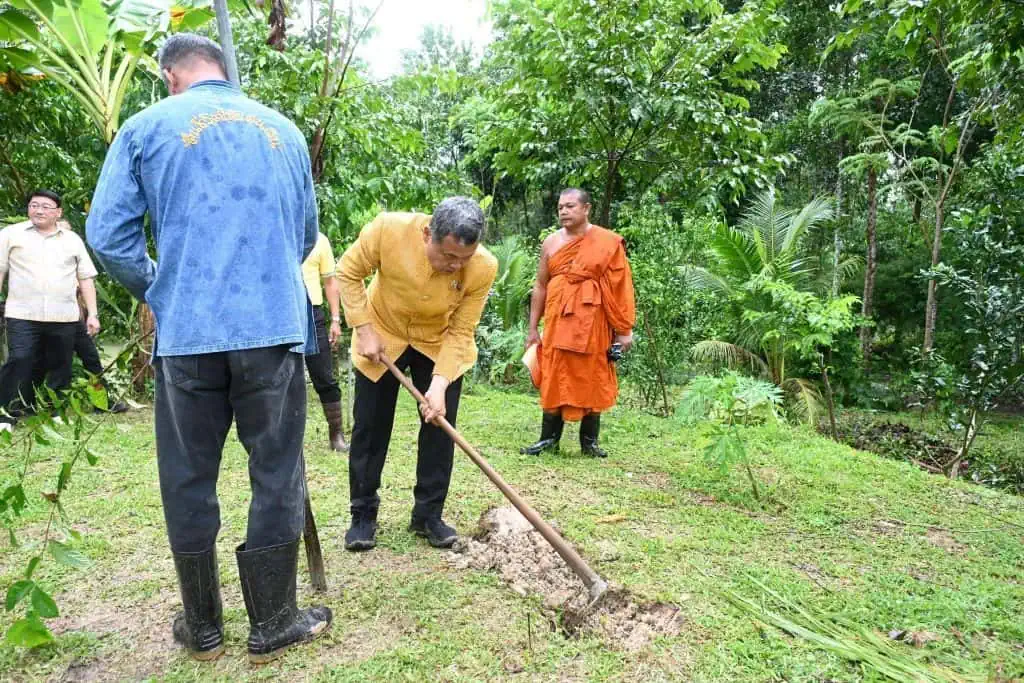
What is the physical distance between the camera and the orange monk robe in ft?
16.0

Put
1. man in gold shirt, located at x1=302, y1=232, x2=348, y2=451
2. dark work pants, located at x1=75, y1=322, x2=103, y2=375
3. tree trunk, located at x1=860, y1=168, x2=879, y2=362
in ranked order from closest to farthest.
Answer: man in gold shirt, located at x1=302, y1=232, x2=348, y2=451 → dark work pants, located at x1=75, y1=322, x2=103, y2=375 → tree trunk, located at x1=860, y1=168, x2=879, y2=362

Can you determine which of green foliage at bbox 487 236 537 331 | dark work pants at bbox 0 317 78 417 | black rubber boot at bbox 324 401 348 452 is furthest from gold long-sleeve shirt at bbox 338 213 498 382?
green foliage at bbox 487 236 537 331

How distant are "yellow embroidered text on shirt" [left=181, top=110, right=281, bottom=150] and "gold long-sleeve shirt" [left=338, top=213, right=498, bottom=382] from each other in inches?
31.6

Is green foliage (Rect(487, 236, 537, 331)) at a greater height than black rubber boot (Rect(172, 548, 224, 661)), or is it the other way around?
green foliage (Rect(487, 236, 537, 331))

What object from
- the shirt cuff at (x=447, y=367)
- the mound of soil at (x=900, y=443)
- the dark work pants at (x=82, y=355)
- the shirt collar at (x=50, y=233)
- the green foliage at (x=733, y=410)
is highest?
the shirt collar at (x=50, y=233)

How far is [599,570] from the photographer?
3.02 metres

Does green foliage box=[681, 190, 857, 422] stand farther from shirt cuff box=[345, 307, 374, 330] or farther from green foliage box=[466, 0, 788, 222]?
shirt cuff box=[345, 307, 374, 330]

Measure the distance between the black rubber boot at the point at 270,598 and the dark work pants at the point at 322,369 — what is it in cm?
235

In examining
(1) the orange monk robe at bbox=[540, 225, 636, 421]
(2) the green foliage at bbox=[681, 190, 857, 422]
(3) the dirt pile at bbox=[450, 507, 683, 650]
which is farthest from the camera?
(2) the green foliage at bbox=[681, 190, 857, 422]

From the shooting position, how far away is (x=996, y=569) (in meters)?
3.13

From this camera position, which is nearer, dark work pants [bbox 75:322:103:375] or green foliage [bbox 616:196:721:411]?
dark work pants [bbox 75:322:103:375]

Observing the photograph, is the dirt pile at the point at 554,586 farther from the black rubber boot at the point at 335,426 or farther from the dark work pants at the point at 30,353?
the dark work pants at the point at 30,353

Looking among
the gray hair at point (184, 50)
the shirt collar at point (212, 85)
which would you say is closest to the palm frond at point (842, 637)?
the shirt collar at point (212, 85)

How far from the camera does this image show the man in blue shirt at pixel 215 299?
205cm
